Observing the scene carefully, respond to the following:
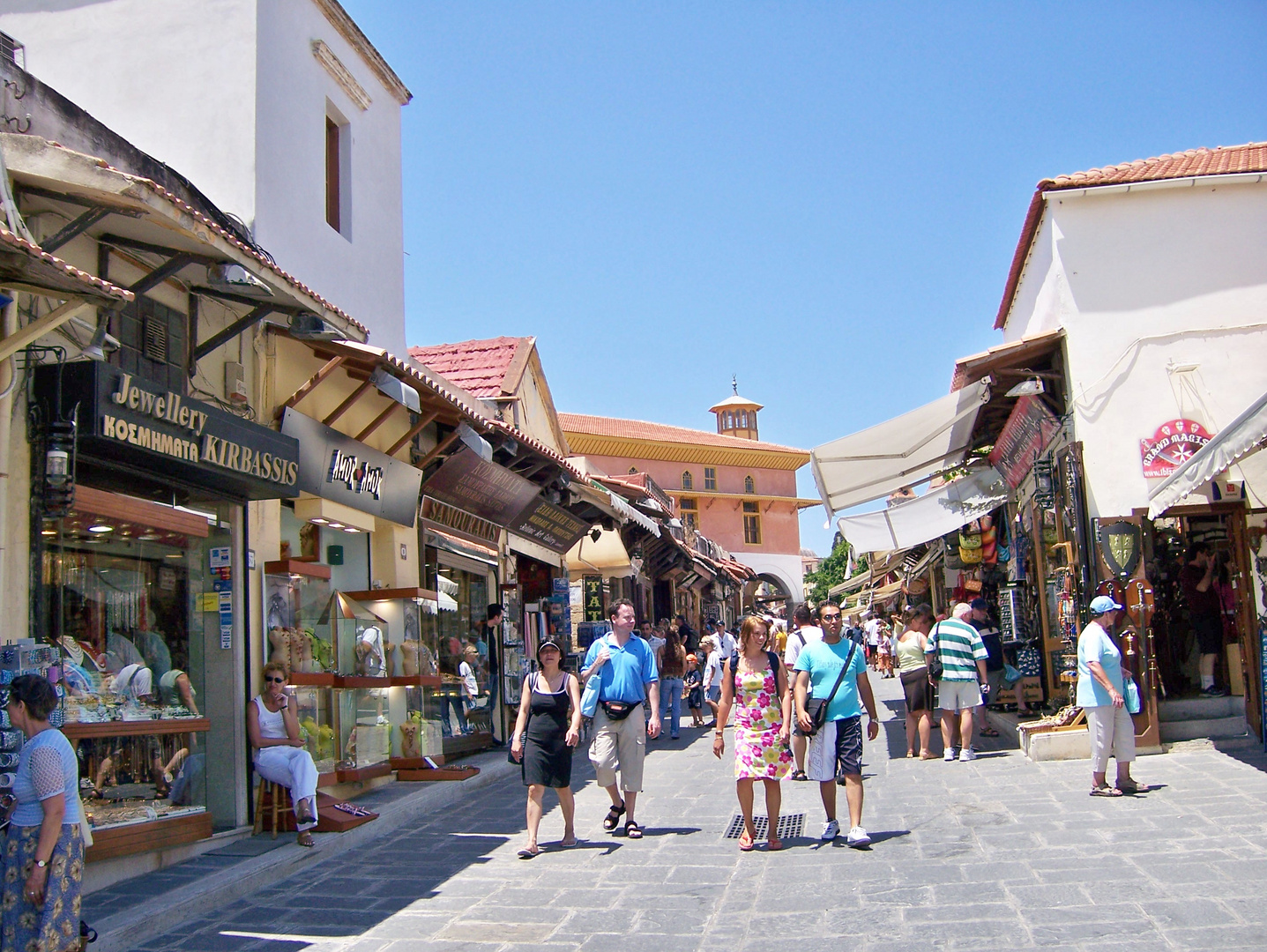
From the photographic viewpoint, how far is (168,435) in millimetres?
7113

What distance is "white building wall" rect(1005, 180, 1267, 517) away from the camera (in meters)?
11.2

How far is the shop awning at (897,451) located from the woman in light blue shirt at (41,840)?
9.65 metres

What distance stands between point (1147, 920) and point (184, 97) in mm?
10878

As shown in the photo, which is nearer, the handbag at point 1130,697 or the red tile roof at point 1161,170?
the handbag at point 1130,697

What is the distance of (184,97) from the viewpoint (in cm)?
1142

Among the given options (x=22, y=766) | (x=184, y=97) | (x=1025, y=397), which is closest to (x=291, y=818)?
(x=22, y=766)

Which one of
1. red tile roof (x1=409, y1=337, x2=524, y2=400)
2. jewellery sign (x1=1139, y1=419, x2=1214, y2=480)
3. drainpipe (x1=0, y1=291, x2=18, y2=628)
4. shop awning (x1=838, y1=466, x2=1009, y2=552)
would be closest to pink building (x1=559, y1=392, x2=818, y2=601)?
red tile roof (x1=409, y1=337, x2=524, y2=400)

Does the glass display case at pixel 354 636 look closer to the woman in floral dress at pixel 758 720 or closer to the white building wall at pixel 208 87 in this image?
the white building wall at pixel 208 87

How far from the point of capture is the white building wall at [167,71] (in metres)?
11.3

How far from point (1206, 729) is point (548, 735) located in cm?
694

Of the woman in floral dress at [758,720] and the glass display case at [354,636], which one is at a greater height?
the glass display case at [354,636]

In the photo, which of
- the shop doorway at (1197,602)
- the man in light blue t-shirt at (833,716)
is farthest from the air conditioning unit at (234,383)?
the shop doorway at (1197,602)

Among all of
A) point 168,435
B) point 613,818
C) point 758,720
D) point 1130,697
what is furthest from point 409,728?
point 1130,697

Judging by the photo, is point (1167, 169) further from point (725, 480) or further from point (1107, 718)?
point (725, 480)
